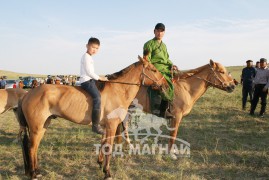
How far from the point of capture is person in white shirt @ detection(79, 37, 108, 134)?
5906 mm

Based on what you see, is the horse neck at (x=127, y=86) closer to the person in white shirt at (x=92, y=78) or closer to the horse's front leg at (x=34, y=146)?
the person in white shirt at (x=92, y=78)

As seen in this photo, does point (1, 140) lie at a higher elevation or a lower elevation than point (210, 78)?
lower

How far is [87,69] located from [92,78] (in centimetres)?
25

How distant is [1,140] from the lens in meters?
9.51

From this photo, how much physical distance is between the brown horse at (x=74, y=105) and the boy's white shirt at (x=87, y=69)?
292mm

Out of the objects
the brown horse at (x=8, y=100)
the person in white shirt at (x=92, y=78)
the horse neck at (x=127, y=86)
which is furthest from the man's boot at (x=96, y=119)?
the brown horse at (x=8, y=100)

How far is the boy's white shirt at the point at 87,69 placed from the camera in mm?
6070

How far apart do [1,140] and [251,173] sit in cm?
798

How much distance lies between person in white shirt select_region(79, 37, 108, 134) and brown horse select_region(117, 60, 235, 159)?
7.38ft

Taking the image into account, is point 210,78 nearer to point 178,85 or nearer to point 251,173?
point 178,85

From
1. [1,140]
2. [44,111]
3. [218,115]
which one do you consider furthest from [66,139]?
[218,115]

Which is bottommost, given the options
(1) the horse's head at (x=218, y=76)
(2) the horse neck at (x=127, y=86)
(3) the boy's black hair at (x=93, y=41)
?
(2) the horse neck at (x=127, y=86)

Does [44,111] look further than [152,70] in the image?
No

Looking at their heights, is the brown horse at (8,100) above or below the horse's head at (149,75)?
below
